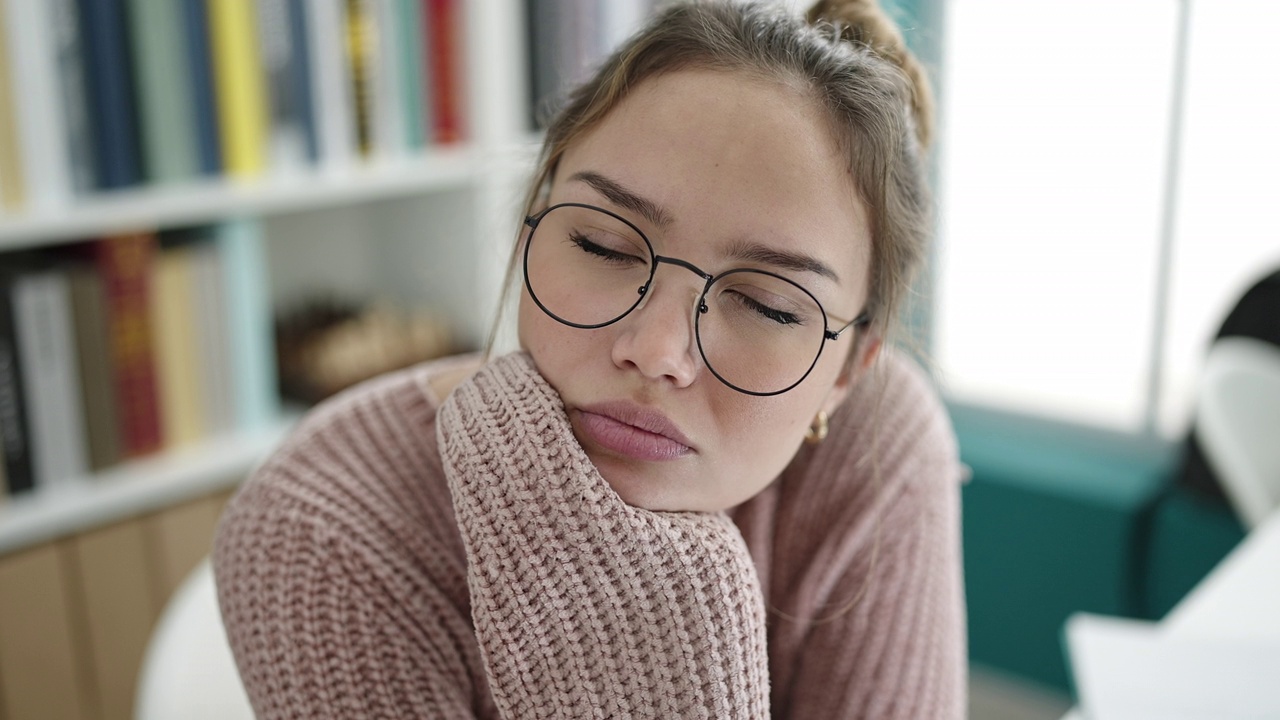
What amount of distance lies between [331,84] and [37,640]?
911 mm

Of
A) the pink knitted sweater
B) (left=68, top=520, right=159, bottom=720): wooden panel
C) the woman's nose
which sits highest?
the woman's nose

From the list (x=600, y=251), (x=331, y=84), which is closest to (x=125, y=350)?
(x=331, y=84)

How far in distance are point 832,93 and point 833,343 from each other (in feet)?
0.56

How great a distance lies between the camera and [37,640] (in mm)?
1447

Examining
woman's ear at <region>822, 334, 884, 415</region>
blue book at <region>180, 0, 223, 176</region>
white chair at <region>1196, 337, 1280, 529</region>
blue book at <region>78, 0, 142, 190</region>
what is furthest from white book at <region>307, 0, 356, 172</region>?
white chair at <region>1196, 337, 1280, 529</region>

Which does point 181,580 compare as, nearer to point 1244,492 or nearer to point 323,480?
point 323,480

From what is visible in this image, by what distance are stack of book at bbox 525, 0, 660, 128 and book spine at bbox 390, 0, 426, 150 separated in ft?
0.68

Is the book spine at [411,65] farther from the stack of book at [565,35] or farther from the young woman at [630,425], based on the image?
the young woman at [630,425]

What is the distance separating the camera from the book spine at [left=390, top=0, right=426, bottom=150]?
5.73ft

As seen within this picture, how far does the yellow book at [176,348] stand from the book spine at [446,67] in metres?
0.51

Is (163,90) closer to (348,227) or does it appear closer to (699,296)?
(348,227)

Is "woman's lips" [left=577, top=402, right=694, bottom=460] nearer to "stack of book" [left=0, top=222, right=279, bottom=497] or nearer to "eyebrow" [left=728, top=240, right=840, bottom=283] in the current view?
"eyebrow" [left=728, top=240, right=840, bottom=283]

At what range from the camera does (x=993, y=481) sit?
1880 millimetres

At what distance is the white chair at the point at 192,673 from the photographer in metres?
0.84
